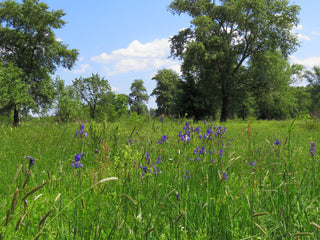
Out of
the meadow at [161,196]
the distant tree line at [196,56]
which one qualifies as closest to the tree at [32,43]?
the distant tree line at [196,56]

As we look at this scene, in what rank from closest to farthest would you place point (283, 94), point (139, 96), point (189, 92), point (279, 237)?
point (279, 237) → point (283, 94) → point (189, 92) → point (139, 96)

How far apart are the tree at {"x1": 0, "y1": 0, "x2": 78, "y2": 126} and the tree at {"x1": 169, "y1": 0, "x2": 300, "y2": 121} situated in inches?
547

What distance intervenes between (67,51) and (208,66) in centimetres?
1542

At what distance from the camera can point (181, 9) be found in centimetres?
2920

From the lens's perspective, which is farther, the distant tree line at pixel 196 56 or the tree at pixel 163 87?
the tree at pixel 163 87

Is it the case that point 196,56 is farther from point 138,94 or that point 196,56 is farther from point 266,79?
point 138,94

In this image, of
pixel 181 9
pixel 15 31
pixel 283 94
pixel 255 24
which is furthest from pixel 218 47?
pixel 15 31

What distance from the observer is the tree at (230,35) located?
26625 millimetres

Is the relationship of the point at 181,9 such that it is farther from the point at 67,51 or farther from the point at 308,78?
the point at 308,78

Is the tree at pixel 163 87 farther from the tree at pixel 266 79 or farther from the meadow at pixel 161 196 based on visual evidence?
the meadow at pixel 161 196

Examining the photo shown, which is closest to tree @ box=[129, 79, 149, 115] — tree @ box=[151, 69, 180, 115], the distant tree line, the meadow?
tree @ box=[151, 69, 180, 115]

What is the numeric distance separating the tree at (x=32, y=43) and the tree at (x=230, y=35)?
13.9 metres

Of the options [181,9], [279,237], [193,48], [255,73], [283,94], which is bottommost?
[279,237]

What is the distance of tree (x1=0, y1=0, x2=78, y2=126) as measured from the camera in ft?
79.4
